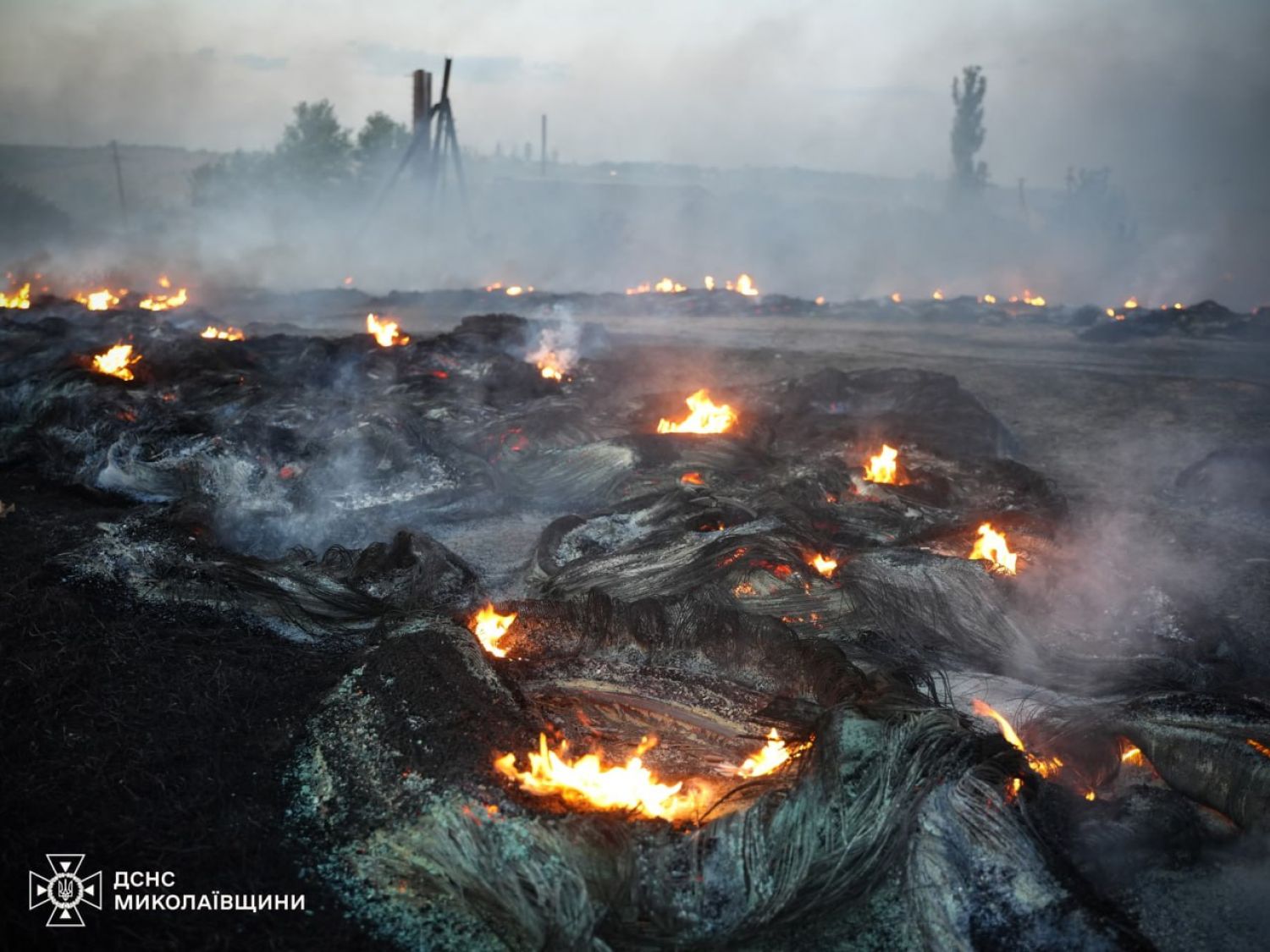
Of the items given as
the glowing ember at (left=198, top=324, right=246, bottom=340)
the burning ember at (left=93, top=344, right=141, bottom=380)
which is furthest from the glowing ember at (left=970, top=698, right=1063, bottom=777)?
the glowing ember at (left=198, top=324, right=246, bottom=340)

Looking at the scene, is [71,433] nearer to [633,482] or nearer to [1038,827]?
[633,482]

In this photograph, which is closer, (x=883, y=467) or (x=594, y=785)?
(x=594, y=785)

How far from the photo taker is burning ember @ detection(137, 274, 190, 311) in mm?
20117

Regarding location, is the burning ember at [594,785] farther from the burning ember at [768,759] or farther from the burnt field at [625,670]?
the burning ember at [768,759]

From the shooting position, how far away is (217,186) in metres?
44.0

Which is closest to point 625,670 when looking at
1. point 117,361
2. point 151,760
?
point 151,760

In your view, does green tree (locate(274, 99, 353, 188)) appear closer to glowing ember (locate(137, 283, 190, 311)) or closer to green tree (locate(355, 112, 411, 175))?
green tree (locate(355, 112, 411, 175))

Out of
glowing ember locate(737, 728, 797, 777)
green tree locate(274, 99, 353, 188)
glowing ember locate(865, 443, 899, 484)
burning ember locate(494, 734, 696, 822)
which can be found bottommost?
glowing ember locate(737, 728, 797, 777)

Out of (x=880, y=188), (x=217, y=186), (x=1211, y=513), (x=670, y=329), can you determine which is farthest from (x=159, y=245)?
(x=880, y=188)

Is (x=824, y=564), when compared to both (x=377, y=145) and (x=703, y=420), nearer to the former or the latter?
(x=703, y=420)

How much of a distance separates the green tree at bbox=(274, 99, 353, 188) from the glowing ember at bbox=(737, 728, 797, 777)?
47.8 m

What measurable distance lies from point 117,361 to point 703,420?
770 centimetres

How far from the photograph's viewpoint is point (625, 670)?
15.7ft

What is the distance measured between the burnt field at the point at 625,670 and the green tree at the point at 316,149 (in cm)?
3922
